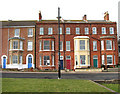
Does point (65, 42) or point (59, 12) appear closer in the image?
point (59, 12)

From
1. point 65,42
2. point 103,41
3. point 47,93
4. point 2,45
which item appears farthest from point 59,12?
point 2,45

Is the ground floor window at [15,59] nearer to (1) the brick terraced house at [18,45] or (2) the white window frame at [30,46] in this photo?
(1) the brick terraced house at [18,45]

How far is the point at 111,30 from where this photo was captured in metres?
37.8

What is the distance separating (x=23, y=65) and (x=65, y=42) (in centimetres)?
1101

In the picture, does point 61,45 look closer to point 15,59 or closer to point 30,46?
point 30,46

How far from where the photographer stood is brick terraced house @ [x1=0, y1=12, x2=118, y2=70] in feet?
117

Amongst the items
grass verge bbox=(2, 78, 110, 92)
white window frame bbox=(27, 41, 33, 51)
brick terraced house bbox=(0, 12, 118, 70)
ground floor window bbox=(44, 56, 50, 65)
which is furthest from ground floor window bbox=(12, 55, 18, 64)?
grass verge bbox=(2, 78, 110, 92)

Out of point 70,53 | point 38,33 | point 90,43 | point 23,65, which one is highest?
point 38,33

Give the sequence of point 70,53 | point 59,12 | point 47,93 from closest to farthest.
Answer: point 47,93, point 59,12, point 70,53

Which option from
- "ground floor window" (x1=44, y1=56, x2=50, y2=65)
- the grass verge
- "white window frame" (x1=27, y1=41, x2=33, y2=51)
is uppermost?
"white window frame" (x1=27, y1=41, x2=33, y2=51)

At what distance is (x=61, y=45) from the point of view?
36.6 m

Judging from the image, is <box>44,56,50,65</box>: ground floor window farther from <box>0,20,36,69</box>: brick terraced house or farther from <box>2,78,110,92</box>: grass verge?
<box>2,78,110,92</box>: grass verge

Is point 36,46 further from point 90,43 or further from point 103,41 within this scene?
point 103,41

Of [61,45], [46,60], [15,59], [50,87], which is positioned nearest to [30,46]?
[15,59]
